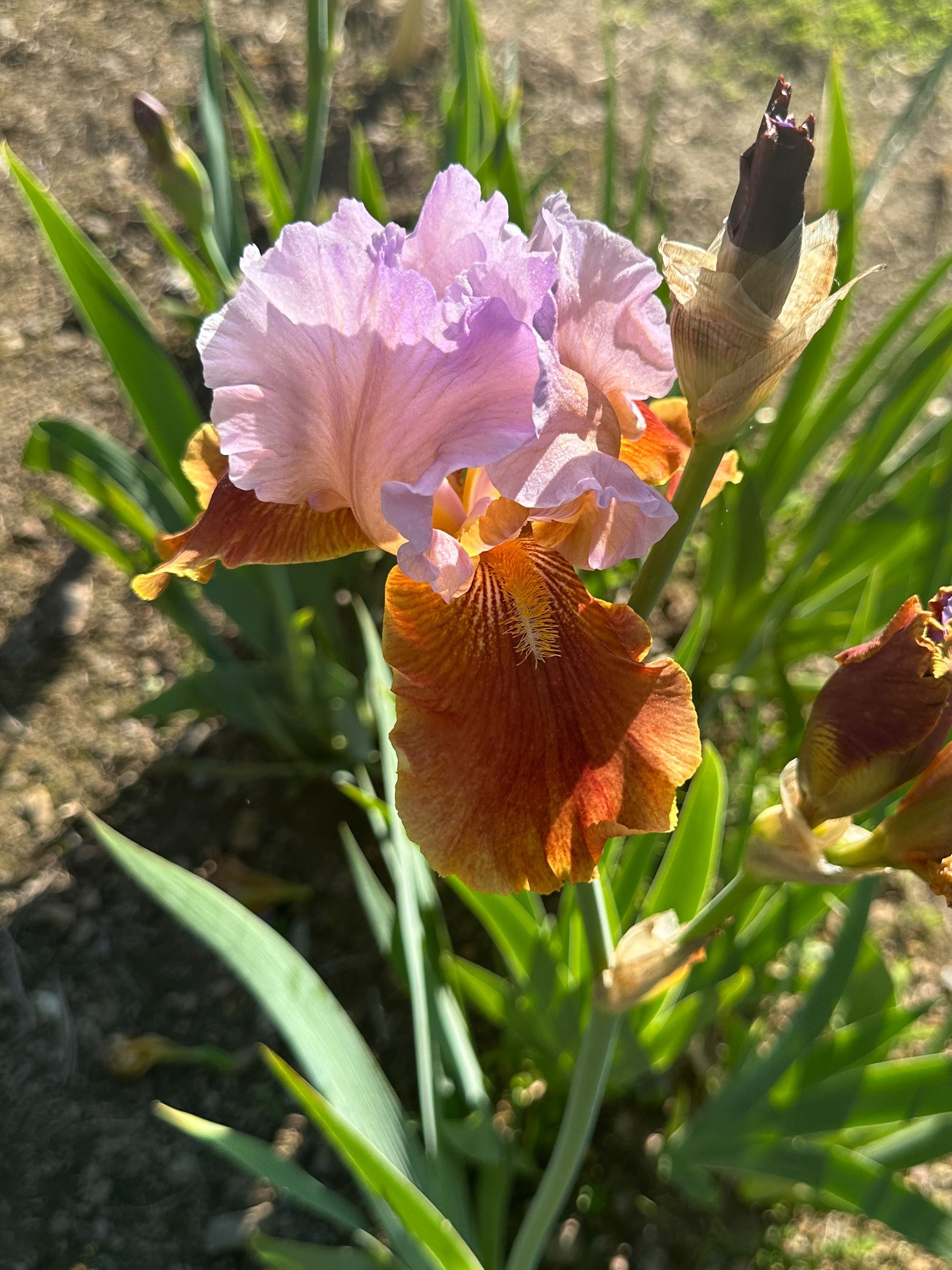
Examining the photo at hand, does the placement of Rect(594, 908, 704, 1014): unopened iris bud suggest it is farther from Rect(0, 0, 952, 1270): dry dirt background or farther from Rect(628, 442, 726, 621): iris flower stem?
Rect(0, 0, 952, 1270): dry dirt background

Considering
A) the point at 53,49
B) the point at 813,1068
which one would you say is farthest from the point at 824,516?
the point at 53,49

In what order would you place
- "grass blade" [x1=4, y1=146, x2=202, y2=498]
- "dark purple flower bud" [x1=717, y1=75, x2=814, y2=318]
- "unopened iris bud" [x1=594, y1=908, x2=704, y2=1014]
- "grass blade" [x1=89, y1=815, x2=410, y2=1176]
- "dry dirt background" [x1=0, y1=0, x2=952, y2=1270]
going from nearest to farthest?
"dark purple flower bud" [x1=717, y1=75, x2=814, y2=318]
"unopened iris bud" [x1=594, y1=908, x2=704, y2=1014]
"grass blade" [x1=89, y1=815, x2=410, y2=1176]
"grass blade" [x1=4, y1=146, x2=202, y2=498]
"dry dirt background" [x1=0, y1=0, x2=952, y2=1270]

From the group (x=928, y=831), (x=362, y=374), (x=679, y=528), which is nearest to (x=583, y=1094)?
(x=928, y=831)

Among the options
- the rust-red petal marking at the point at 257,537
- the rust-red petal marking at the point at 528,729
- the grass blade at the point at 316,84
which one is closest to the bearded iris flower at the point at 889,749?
the rust-red petal marking at the point at 528,729

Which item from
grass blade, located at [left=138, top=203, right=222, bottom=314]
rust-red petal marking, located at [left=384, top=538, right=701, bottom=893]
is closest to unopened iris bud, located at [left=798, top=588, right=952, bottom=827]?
rust-red petal marking, located at [left=384, top=538, right=701, bottom=893]

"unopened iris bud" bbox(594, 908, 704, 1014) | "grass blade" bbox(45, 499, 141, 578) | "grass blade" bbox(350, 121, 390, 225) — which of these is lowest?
"grass blade" bbox(45, 499, 141, 578)

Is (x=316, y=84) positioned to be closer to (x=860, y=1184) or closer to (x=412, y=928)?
(x=412, y=928)
